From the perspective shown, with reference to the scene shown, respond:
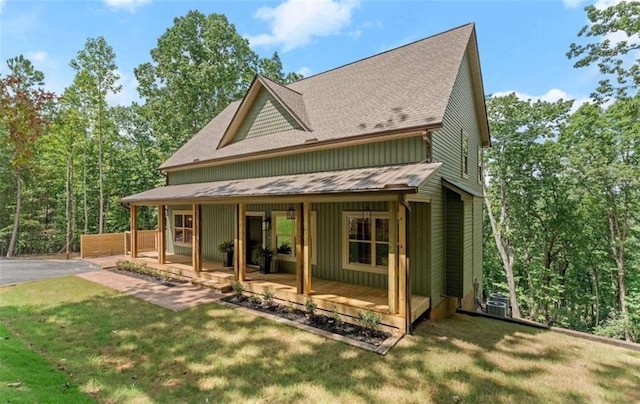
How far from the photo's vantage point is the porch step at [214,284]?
8652mm

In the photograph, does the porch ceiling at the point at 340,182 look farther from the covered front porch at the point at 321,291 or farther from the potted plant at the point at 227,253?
the covered front porch at the point at 321,291

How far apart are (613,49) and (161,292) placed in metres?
20.2

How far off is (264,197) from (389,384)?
4.91 meters

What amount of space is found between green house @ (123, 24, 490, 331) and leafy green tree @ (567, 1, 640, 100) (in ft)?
20.5

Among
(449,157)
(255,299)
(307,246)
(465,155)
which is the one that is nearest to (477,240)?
(465,155)

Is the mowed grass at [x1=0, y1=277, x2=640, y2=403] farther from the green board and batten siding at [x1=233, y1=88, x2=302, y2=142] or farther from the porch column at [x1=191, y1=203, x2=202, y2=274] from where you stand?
the green board and batten siding at [x1=233, y1=88, x2=302, y2=142]

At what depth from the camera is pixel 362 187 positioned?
236 inches

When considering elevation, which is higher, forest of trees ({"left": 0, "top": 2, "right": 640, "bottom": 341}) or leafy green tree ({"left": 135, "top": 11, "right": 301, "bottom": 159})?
leafy green tree ({"left": 135, "top": 11, "right": 301, "bottom": 159})

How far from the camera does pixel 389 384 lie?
4.21 meters

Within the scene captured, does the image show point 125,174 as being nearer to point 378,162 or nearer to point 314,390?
point 378,162

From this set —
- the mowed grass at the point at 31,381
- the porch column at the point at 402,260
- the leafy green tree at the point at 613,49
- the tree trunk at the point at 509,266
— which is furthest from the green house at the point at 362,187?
the tree trunk at the point at 509,266

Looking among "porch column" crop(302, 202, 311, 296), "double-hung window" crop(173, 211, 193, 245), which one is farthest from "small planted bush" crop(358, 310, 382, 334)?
"double-hung window" crop(173, 211, 193, 245)

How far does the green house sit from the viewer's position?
6.73m

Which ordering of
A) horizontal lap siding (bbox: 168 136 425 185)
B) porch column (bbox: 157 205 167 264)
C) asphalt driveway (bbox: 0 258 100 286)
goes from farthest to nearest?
porch column (bbox: 157 205 167 264)
asphalt driveway (bbox: 0 258 100 286)
horizontal lap siding (bbox: 168 136 425 185)
